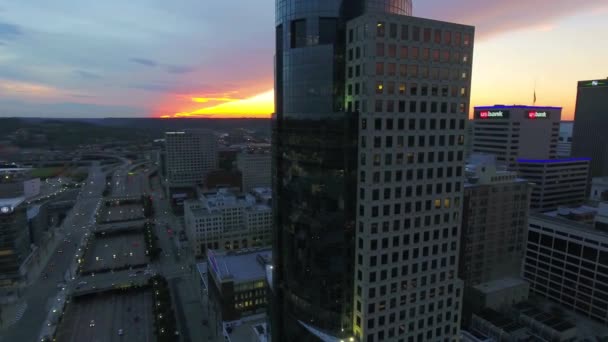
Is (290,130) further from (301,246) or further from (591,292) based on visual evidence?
(591,292)

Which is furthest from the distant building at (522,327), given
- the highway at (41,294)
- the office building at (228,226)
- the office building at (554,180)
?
the highway at (41,294)

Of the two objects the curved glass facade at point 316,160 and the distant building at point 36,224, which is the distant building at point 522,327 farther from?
the distant building at point 36,224

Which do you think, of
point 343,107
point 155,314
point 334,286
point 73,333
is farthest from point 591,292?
point 73,333

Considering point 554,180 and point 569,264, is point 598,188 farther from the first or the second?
point 569,264

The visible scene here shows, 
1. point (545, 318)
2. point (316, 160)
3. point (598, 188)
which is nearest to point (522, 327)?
point (545, 318)

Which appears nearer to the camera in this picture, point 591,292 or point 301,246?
point 301,246

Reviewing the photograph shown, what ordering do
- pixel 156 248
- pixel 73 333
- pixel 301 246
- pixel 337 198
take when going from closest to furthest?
pixel 337 198
pixel 301 246
pixel 73 333
pixel 156 248
